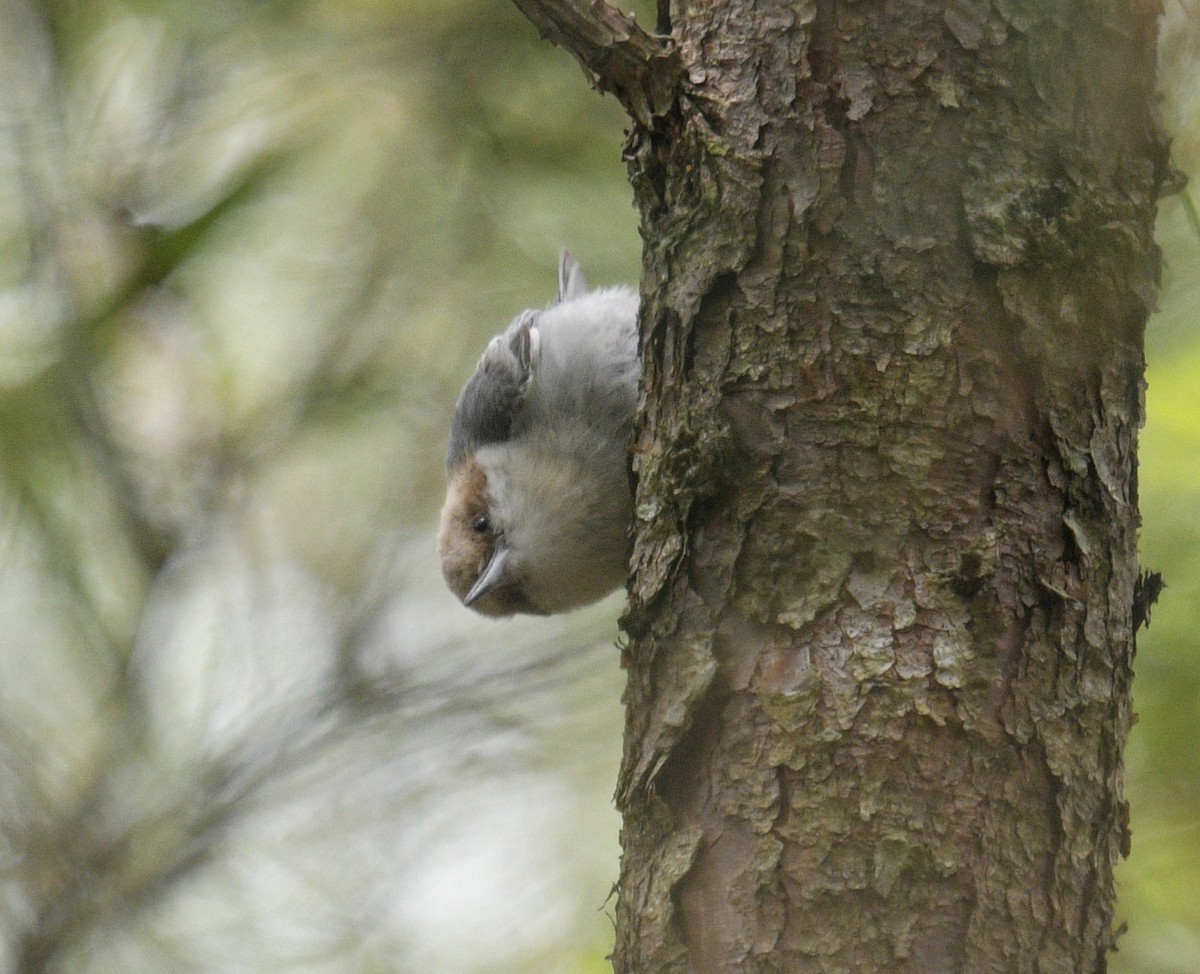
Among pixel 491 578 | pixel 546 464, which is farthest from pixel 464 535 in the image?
pixel 546 464

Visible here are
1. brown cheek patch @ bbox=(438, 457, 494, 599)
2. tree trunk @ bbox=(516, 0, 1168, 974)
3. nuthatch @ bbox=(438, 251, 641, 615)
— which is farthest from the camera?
brown cheek patch @ bbox=(438, 457, 494, 599)

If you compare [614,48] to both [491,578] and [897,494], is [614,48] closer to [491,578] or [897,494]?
[897,494]

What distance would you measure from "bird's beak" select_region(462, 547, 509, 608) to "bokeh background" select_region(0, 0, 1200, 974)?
1.00 m

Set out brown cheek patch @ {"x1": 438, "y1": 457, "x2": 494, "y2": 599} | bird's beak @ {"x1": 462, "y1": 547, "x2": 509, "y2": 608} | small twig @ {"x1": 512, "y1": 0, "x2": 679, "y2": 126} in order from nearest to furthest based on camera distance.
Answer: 1. small twig @ {"x1": 512, "y1": 0, "x2": 679, "y2": 126}
2. bird's beak @ {"x1": 462, "y1": 547, "x2": 509, "y2": 608}
3. brown cheek patch @ {"x1": 438, "y1": 457, "x2": 494, "y2": 599}

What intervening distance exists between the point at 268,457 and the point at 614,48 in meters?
2.50

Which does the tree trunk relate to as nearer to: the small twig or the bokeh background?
the small twig

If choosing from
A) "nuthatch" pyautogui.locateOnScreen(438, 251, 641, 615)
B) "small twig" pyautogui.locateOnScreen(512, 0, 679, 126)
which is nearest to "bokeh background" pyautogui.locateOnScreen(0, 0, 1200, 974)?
"nuthatch" pyautogui.locateOnScreen(438, 251, 641, 615)

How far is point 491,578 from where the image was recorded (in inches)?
124

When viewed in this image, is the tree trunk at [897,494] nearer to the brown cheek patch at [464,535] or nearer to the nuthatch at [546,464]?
the nuthatch at [546,464]

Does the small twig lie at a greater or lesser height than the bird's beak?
greater

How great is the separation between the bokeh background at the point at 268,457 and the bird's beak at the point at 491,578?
39.5 inches

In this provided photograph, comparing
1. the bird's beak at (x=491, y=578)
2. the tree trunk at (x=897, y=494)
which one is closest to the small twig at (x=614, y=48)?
the tree trunk at (x=897, y=494)

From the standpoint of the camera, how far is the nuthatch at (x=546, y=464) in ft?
9.93

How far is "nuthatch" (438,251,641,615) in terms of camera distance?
119 inches
